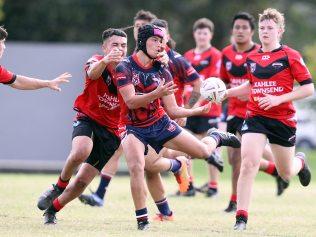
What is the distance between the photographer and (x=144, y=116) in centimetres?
984

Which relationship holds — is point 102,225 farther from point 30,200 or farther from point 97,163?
point 30,200

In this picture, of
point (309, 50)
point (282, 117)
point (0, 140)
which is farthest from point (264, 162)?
point (309, 50)

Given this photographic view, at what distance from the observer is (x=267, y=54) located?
10.4 metres

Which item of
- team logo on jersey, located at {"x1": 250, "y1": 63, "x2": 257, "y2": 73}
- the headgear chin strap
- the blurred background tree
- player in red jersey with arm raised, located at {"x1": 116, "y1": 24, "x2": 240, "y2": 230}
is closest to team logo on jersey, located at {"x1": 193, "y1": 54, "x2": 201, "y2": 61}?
team logo on jersey, located at {"x1": 250, "y1": 63, "x2": 257, "y2": 73}

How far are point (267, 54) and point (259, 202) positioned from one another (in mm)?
4312

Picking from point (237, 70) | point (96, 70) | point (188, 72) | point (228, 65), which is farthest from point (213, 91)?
point (228, 65)

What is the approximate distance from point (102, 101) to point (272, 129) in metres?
1.85

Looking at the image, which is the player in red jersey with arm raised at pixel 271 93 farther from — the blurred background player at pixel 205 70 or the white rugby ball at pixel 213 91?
the blurred background player at pixel 205 70

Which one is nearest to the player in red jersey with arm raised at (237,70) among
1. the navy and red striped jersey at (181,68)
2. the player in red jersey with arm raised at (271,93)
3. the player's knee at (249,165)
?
the navy and red striped jersey at (181,68)

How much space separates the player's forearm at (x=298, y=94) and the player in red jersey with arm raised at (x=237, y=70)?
289cm

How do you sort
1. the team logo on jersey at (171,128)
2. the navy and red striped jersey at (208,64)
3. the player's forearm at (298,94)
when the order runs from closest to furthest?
the team logo on jersey at (171,128), the player's forearm at (298,94), the navy and red striped jersey at (208,64)

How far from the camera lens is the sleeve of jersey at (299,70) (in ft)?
33.3

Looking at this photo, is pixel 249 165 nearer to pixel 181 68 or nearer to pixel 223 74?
pixel 181 68

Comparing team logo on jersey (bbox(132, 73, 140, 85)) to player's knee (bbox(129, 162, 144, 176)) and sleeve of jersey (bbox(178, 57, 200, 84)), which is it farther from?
sleeve of jersey (bbox(178, 57, 200, 84))
